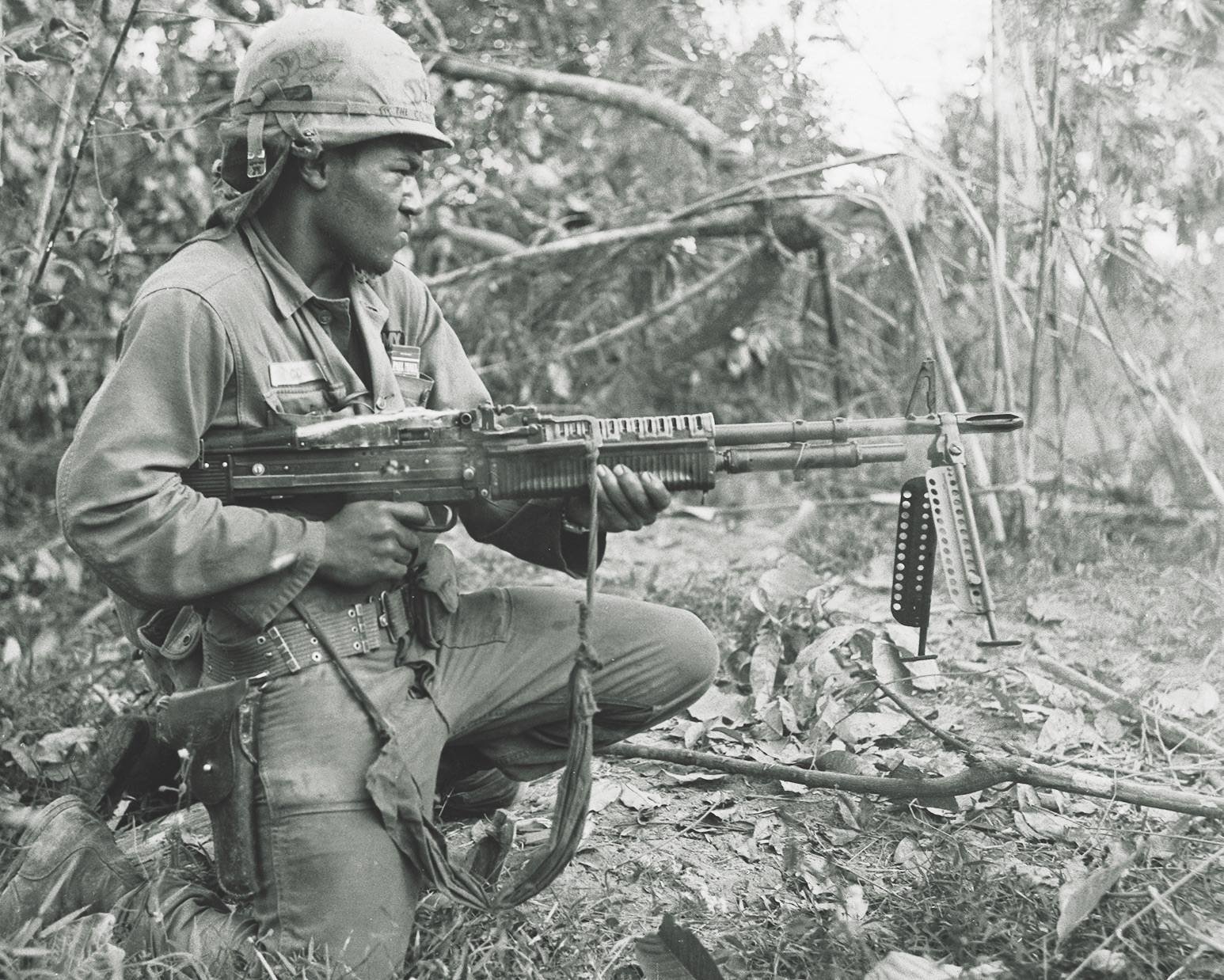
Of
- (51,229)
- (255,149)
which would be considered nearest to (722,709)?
(255,149)

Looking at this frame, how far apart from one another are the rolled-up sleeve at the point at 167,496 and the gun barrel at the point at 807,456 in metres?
0.95

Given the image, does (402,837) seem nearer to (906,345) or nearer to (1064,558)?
(1064,558)

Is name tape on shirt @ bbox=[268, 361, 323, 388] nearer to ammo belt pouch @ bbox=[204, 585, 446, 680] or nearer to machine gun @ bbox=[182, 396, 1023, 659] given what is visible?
machine gun @ bbox=[182, 396, 1023, 659]

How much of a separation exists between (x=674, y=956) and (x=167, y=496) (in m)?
1.37

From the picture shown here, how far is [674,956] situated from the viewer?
247 centimetres

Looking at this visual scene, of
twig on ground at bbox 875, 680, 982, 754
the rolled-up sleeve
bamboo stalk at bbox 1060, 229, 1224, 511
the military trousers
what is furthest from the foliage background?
twig on ground at bbox 875, 680, 982, 754

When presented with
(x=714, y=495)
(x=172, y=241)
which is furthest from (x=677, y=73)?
(x=172, y=241)

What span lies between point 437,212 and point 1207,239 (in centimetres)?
380

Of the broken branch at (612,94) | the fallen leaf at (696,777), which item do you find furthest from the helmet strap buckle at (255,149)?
the broken branch at (612,94)

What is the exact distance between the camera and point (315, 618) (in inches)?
108

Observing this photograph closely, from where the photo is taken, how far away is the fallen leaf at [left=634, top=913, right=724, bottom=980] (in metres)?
2.42

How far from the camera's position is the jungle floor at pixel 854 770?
2.55 meters

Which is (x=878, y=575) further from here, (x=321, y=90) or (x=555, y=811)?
(x=321, y=90)

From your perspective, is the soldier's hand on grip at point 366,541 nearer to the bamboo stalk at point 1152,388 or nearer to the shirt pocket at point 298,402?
the shirt pocket at point 298,402
